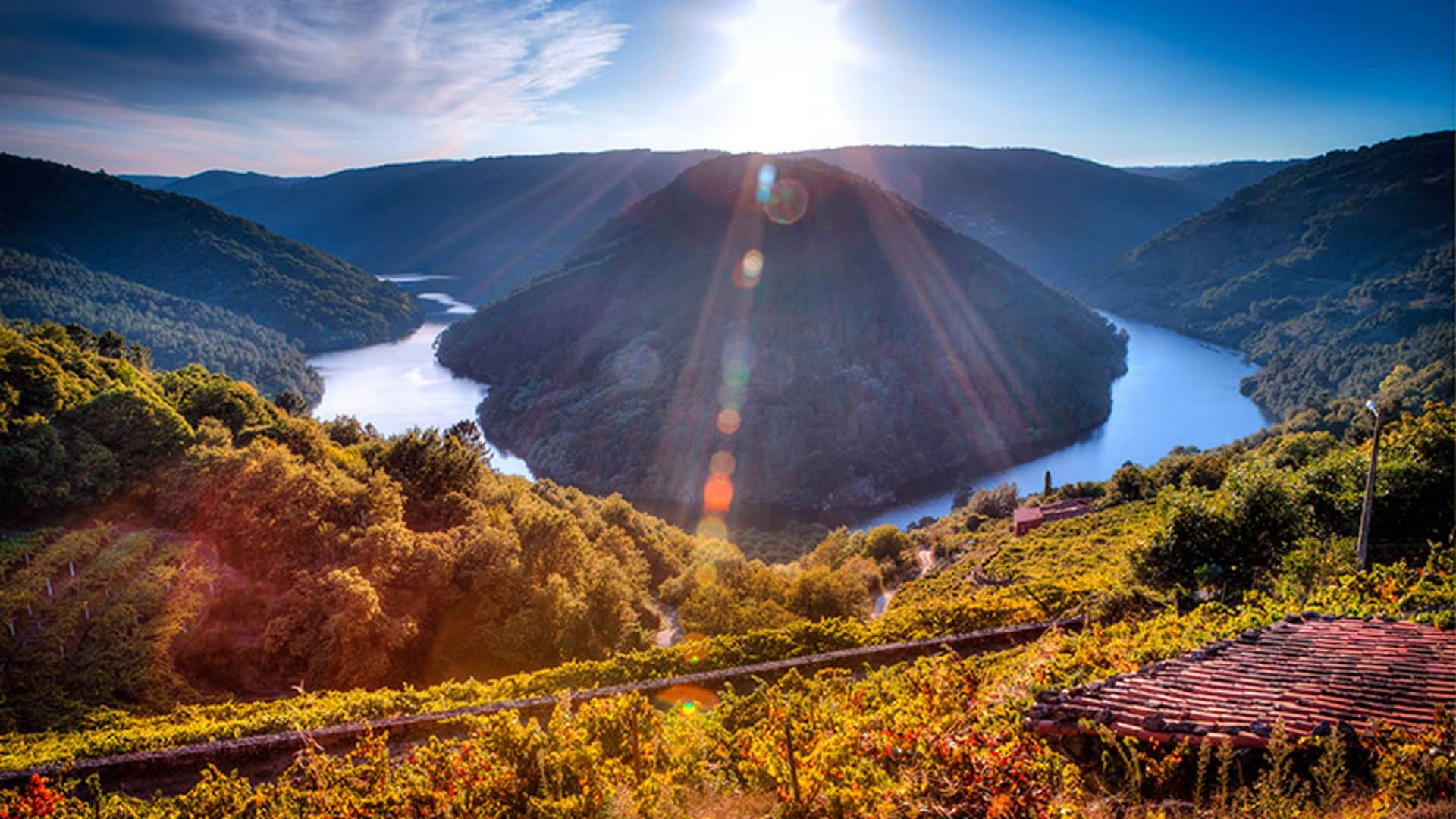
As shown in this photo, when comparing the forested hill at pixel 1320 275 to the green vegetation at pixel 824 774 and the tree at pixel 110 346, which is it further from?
the tree at pixel 110 346

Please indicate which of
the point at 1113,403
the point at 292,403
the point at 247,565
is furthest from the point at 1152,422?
the point at 247,565

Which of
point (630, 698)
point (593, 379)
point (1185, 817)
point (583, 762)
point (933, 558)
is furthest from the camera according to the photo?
point (593, 379)

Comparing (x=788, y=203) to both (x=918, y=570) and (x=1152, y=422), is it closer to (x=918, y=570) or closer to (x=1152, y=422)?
(x=1152, y=422)

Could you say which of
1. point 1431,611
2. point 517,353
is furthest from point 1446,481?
point 517,353

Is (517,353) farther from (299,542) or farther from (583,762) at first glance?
(583,762)

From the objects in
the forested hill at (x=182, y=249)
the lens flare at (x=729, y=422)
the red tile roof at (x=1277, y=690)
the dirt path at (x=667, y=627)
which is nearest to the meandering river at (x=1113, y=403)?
the forested hill at (x=182, y=249)
